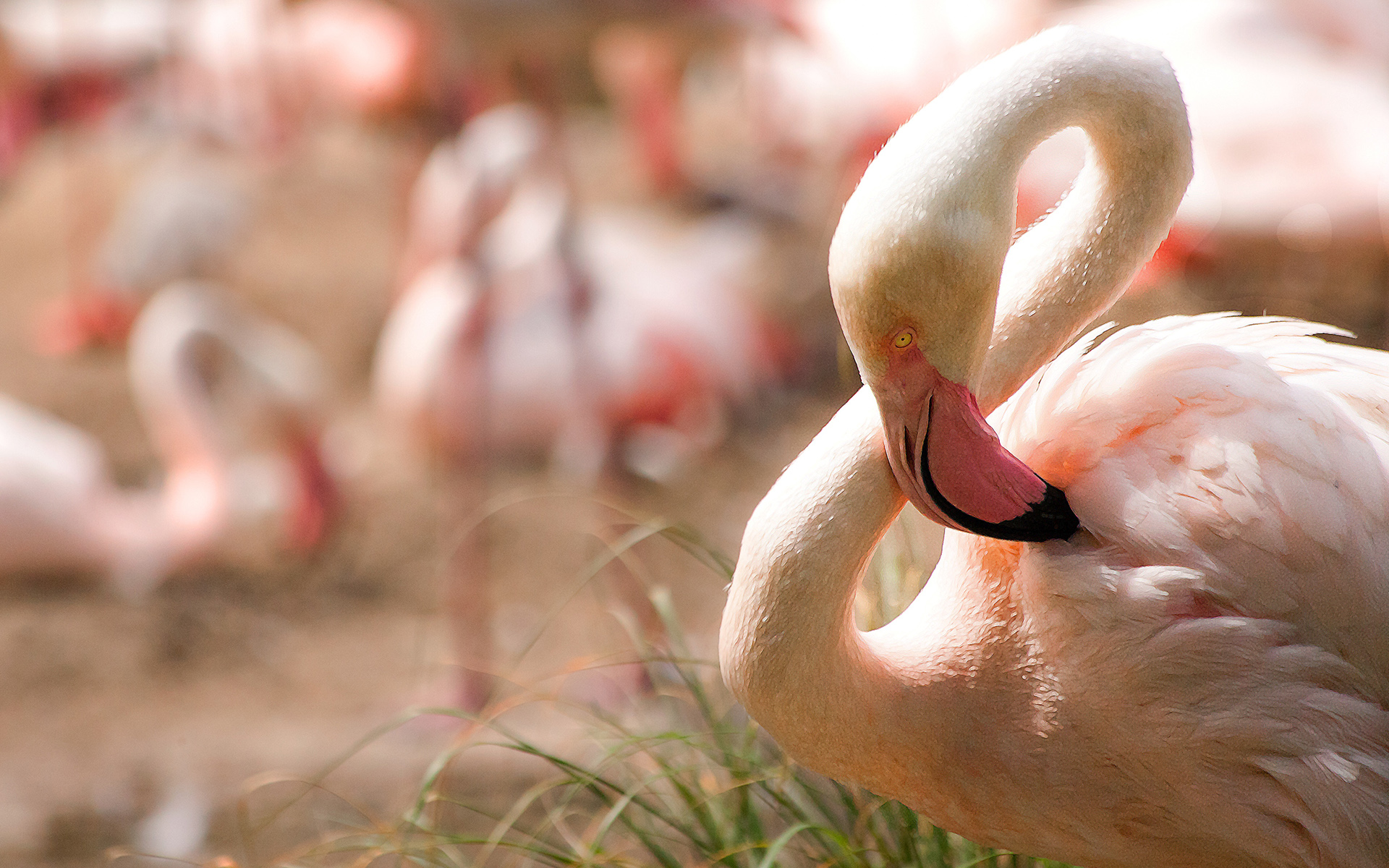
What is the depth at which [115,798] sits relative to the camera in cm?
329

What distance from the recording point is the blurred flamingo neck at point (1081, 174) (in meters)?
1.24

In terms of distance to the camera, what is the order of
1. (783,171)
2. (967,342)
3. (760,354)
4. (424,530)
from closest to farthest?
(967,342)
(424,530)
(760,354)
(783,171)

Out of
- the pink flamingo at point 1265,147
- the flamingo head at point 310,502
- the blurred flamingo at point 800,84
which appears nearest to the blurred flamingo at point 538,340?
the flamingo head at point 310,502

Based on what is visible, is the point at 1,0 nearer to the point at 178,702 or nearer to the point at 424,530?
the point at 424,530

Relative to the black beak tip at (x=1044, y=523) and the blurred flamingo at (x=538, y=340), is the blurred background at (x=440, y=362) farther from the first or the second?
the black beak tip at (x=1044, y=523)

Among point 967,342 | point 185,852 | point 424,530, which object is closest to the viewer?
point 967,342

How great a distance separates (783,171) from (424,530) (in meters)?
3.15

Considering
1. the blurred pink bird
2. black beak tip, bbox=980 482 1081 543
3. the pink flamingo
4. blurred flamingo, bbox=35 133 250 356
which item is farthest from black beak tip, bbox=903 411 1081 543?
blurred flamingo, bbox=35 133 250 356

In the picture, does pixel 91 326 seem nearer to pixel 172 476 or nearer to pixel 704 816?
pixel 172 476

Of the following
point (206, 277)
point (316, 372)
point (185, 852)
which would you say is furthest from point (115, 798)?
Answer: point (206, 277)

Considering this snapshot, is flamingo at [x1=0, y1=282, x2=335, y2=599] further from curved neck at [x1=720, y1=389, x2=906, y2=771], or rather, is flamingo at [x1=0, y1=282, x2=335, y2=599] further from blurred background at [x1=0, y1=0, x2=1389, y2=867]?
curved neck at [x1=720, y1=389, x2=906, y2=771]

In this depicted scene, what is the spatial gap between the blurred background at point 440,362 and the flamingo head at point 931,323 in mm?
748

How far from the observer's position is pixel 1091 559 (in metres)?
1.34

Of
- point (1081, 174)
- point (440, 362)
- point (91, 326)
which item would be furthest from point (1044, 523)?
point (91, 326)
